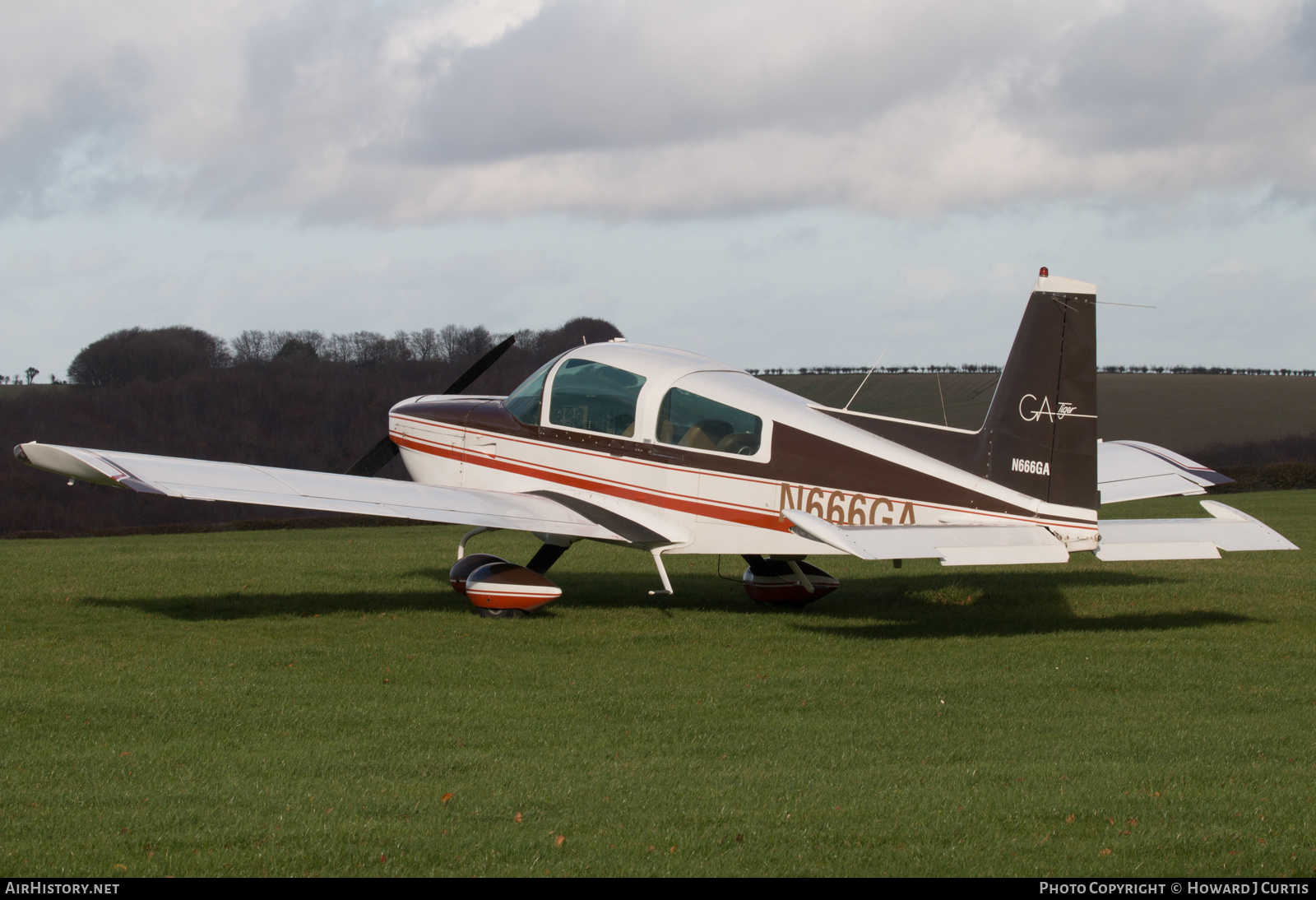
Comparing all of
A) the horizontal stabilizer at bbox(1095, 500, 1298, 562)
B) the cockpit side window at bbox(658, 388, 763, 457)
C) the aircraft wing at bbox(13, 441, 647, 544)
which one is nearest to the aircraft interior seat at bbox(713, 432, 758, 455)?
the cockpit side window at bbox(658, 388, 763, 457)

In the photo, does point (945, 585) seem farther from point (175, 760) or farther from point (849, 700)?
point (175, 760)

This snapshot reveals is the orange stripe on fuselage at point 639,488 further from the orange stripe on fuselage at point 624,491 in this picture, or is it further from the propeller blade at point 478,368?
the propeller blade at point 478,368

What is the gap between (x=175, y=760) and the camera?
5535 millimetres

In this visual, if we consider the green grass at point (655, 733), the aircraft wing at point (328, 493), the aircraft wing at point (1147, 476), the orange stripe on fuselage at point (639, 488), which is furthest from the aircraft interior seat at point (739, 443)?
the aircraft wing at point (1147, 476)

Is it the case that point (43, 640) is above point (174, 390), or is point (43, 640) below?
below

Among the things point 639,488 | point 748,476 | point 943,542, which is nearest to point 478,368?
point 639,488

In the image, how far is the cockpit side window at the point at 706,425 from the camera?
391 inches

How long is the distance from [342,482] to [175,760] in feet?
16.2

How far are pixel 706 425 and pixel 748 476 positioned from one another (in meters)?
0.63

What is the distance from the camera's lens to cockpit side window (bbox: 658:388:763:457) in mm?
9930

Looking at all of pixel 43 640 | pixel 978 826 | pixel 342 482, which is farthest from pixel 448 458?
pixel 978 826

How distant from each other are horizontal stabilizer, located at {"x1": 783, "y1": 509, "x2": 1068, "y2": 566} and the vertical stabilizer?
24.0 inches

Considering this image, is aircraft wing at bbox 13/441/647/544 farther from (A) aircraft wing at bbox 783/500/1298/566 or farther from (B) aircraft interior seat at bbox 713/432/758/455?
(A) aircraft wing at bbox 783/500/1298/566

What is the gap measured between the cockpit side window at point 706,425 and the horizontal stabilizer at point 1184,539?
302 centimetres
